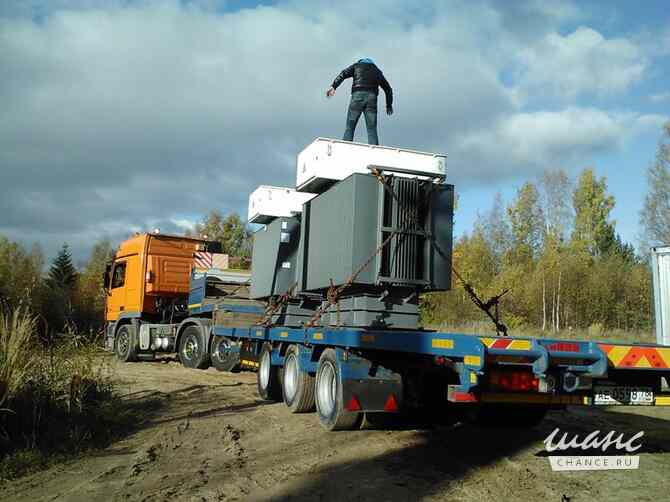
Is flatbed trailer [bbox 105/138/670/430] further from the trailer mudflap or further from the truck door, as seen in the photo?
the truck door

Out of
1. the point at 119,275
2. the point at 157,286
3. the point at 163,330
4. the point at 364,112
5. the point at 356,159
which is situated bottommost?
the point at 163,330

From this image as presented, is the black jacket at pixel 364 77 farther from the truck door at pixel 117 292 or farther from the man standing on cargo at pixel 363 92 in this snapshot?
the truck door at pixel 117 292

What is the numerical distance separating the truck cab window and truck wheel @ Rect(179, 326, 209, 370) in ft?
10.7

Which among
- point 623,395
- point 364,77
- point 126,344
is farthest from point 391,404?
point 126,344

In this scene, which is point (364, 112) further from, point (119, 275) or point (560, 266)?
point (560, 266)

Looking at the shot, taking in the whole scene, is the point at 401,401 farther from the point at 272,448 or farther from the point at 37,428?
the point at 37,428

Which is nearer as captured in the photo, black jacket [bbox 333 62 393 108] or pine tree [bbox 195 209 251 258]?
black jacket [bbox 333 62 393 108]

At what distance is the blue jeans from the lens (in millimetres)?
9602

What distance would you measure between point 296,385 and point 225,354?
18.5 feet

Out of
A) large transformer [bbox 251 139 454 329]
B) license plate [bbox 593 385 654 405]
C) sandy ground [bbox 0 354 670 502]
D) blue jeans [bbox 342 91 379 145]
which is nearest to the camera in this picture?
sandy ground [bbox 0 354 670 502]

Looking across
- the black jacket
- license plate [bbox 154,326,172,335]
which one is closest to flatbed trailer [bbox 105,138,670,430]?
the black jacket

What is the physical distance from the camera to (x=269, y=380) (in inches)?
416

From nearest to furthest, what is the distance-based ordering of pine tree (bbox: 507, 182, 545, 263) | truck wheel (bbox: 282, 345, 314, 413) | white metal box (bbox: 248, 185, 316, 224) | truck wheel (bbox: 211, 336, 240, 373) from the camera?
1. truck wheel (bbox: 282, 345, 314, 413)
2. white metal box (bbox: 248, 185, 316, 224)
3. truck wheel (bbox: 211, 336, 240, 373)
4. pine tree (bbox: 507, 182, 545, 263)

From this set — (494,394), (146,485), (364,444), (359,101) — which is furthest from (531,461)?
(359,101)
